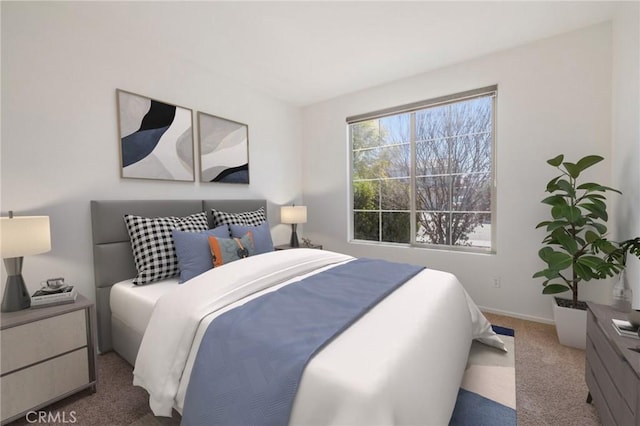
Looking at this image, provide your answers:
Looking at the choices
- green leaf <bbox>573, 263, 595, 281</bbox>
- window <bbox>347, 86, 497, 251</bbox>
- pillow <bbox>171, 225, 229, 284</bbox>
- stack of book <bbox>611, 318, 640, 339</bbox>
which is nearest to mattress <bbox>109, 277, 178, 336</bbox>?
pillow <bbox>171, 225, 229, 284</bbox>

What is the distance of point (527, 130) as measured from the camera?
2.60 meters

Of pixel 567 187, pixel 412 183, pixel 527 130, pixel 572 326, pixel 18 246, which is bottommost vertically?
pixel 572 326

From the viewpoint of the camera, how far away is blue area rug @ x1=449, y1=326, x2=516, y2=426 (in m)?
1.50

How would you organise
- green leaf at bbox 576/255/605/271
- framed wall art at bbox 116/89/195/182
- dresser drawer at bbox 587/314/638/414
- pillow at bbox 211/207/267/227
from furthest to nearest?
pillow at bbox 211/207/267/227 → framed wall art at bbox 116/89/195/182 → green leaf at bbox 576/255/605/271 → dresser drawer at bbox 587/314/638/414

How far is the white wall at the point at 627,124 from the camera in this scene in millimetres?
1808

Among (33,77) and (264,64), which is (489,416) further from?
(33,77)

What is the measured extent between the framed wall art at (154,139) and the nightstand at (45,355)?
118 centimetres

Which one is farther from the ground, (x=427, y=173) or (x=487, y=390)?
(x=427, y=173)

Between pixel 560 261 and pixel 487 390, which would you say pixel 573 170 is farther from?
pixel 487 390

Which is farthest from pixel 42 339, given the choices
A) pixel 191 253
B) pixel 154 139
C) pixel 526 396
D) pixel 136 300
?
pixel 526 396

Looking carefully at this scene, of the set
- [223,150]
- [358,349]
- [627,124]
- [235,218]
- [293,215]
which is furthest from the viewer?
[293,215]

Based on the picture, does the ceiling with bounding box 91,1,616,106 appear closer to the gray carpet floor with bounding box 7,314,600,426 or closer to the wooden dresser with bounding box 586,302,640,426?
the wooden dresser with bounding box 586,302,640,426

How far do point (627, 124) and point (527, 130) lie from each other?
0.69 meters

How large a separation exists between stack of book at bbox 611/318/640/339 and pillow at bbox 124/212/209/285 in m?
2.66
